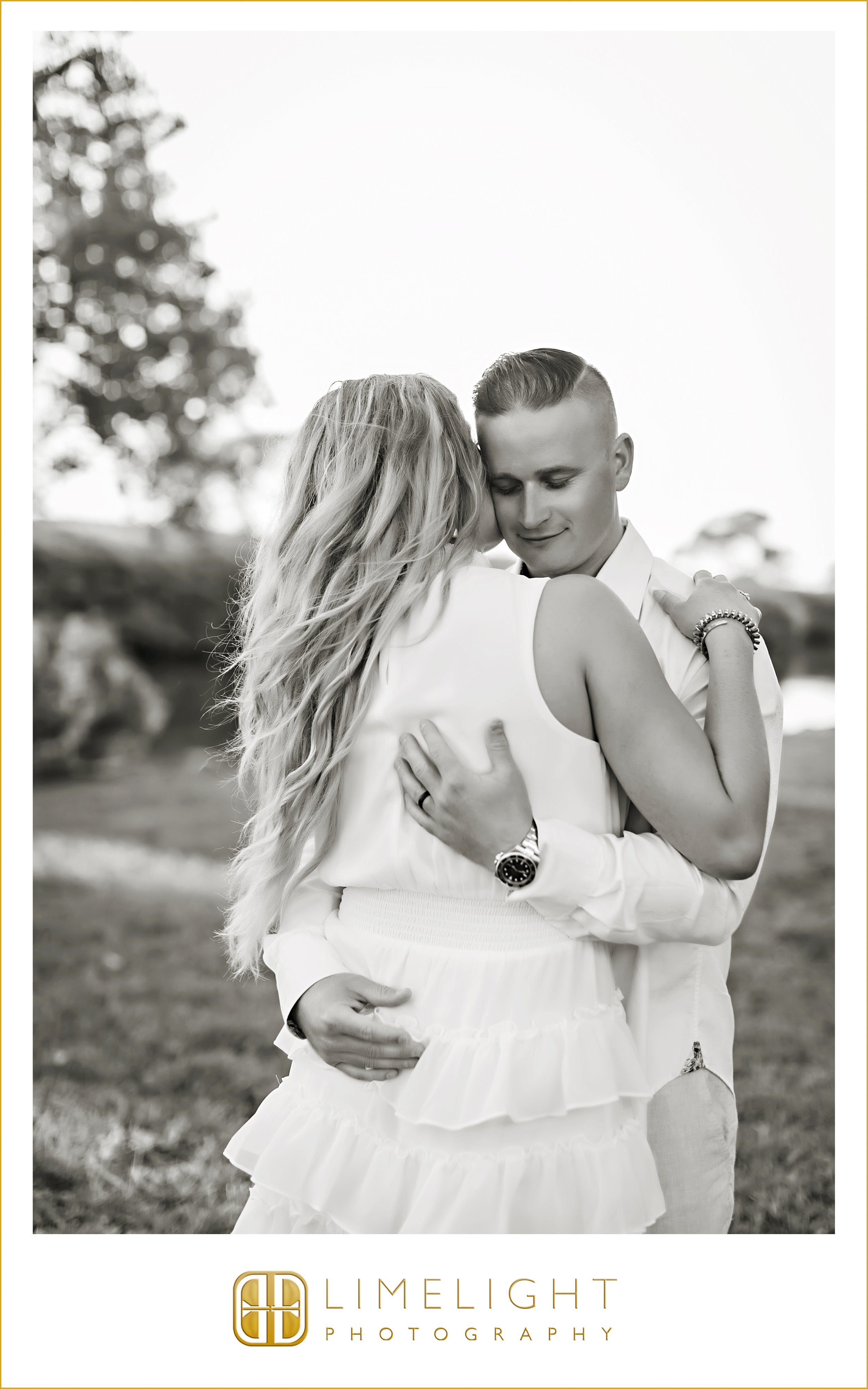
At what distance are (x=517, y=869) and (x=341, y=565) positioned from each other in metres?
0.60

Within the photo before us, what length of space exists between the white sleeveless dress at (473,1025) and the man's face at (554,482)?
370mm

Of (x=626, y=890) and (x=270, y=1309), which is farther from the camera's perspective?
(x=270, y=1309)

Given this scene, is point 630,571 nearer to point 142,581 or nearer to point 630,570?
point 630,570

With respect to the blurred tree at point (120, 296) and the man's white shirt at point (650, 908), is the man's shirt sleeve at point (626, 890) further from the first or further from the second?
the blurred tree at point (120, 296)

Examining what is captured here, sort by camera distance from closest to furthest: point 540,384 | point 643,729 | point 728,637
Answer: point 643,729 → point 728,637 → point 540,384

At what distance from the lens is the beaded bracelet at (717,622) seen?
2004mm

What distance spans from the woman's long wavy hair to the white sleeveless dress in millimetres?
50

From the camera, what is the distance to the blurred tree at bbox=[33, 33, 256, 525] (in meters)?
4.96

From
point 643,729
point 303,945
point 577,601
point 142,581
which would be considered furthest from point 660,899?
point 142,581

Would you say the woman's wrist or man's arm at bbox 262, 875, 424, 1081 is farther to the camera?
the woman's wrist

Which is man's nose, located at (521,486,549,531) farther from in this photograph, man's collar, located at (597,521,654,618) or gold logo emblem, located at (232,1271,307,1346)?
gold logo emblem, located at (232,1271,307,1346)

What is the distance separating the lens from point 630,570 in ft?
7.27

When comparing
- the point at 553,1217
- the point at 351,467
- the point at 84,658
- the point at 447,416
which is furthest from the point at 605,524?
the point at 84,658

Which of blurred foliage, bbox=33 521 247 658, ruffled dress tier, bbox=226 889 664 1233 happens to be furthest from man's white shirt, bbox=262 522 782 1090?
blurred foliage, bbox=33 521 247 658
